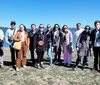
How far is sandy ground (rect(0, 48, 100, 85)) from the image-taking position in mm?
8805

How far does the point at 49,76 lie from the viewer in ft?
31.3

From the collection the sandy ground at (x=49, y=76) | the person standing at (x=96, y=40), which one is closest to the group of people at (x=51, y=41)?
the person standing at (x=96, y=40)

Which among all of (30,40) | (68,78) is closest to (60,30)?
(30,40)

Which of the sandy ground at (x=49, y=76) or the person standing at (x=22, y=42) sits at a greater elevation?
the person standing at (x=22, y=42)

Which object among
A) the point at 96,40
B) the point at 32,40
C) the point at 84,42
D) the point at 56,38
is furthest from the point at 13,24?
the point at 96,40

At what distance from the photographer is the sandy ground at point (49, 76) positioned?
347 inches

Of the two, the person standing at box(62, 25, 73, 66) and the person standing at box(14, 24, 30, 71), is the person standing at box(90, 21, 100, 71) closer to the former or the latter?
the person standing at box(62, 25, 73, 66)

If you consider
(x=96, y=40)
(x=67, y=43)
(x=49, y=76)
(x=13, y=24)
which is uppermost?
(x=13, y=24)

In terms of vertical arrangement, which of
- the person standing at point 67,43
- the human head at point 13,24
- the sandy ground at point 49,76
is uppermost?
the human head at point 13,24

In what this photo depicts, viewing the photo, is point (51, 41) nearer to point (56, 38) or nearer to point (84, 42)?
point (56, 38)

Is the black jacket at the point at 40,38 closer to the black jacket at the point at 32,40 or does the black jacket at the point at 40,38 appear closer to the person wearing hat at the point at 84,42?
the black jacket at the point at 32,40

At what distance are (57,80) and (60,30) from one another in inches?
143

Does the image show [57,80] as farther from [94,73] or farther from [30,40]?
[30,40]

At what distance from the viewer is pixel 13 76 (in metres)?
9.54
